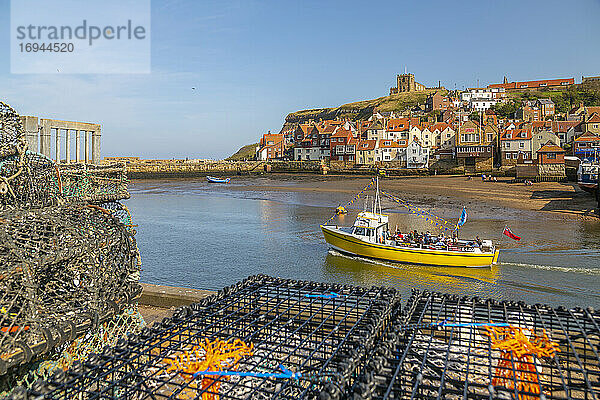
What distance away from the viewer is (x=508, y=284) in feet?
54.2

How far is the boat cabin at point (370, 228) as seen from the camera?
2020 centimetres

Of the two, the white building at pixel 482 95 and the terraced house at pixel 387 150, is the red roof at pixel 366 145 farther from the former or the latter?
the white building at pixel 482 95

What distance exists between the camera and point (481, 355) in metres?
4.54

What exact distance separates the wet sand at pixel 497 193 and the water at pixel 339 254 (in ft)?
6.39

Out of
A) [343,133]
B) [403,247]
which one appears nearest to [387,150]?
[343,133]

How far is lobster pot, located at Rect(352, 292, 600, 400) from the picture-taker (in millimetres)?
3911

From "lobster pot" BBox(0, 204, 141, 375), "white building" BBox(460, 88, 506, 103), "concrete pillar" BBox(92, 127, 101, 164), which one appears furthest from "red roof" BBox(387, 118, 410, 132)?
"lobster pot" BBox(0, 204, 141, 375)

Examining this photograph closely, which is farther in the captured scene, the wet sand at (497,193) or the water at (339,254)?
the wet sand at (497,193)

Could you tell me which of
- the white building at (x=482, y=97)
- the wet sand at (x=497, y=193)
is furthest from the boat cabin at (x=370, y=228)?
the white building at (x=482, y=97)

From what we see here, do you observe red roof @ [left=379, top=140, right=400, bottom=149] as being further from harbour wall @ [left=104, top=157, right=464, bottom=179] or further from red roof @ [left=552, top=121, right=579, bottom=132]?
red roof @ [left=552, top=121, right=579, bottom=132]

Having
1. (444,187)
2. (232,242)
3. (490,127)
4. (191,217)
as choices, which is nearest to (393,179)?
(444,187)

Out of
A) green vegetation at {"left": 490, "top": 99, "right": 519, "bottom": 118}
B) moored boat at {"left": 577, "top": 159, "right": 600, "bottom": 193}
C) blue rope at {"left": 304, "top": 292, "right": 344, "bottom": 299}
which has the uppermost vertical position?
green vegetation at {"left": 490, "top": 99, "right": 519, "bottom": 118}

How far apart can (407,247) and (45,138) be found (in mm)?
13357

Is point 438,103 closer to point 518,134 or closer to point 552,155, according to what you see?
point 518,134
